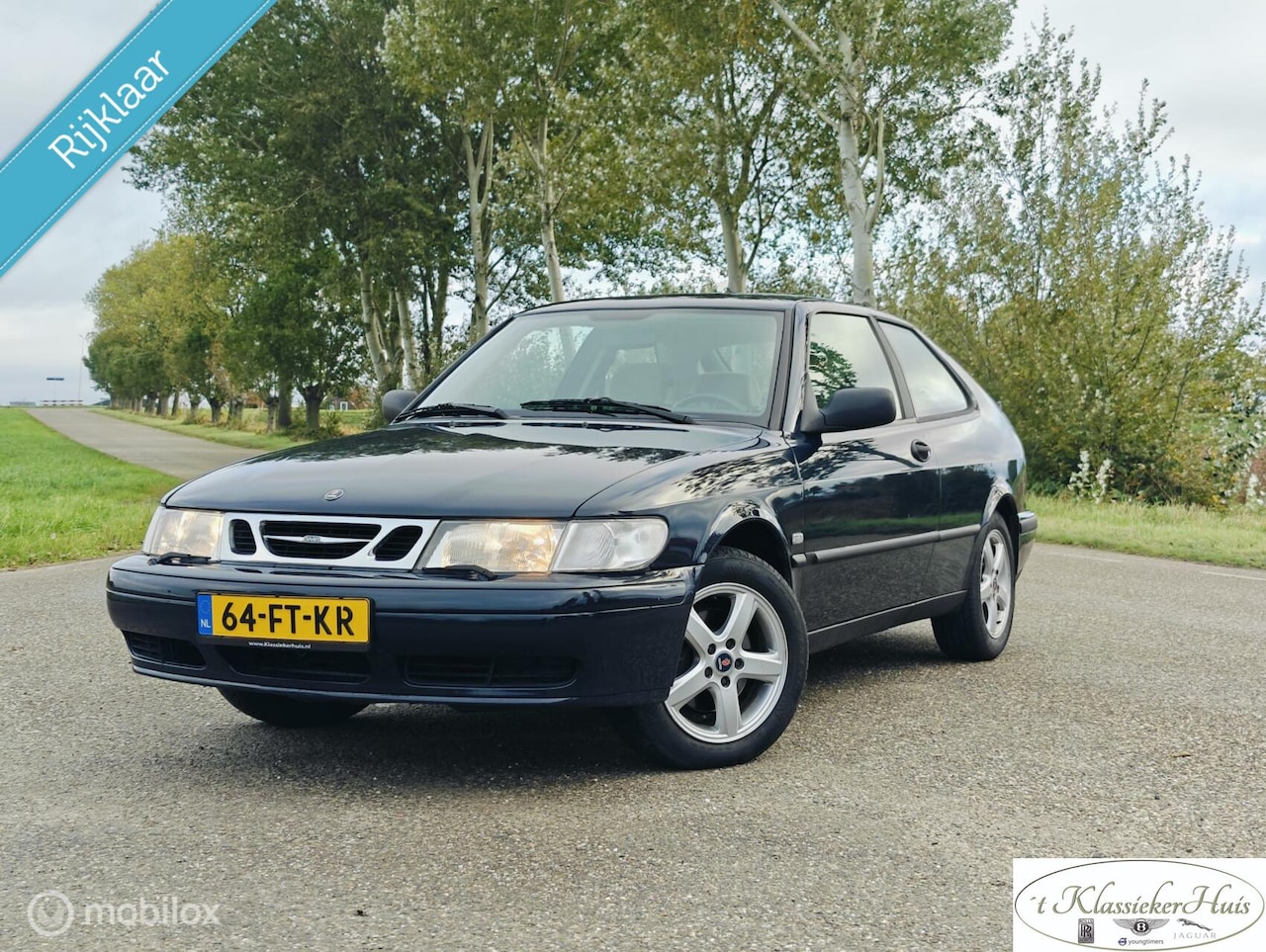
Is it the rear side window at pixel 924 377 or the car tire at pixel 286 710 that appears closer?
the car tire at pixel 286 710

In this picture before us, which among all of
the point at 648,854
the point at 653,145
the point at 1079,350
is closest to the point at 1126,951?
the point at 648,854

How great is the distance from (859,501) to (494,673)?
1889mm

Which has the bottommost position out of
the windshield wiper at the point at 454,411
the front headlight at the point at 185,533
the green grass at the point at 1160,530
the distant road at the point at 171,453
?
the distant road at the point at 171,453

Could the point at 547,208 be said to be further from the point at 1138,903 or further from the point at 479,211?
the point at 1138,903

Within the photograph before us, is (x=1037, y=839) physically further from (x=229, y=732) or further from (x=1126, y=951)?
(x=229, y=732)

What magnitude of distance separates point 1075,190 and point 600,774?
17.0 metres

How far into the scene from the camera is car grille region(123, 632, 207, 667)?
4.35m

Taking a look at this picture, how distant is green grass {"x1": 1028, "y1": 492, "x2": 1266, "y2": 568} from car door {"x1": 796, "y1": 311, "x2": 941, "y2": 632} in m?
7.51

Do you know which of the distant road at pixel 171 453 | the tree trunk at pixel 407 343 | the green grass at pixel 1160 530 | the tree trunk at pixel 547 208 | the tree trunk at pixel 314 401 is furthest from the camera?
the tree trunk at pixel 314 401

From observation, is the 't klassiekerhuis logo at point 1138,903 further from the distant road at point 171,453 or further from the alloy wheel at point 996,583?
the distant road at point 171,453

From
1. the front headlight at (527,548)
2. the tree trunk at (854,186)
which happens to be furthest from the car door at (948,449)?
the tree trunk at (854,186)

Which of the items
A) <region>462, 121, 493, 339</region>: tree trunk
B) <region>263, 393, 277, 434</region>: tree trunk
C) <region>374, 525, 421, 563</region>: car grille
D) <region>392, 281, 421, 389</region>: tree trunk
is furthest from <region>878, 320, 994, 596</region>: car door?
<region>263, 393, 277, 434</region>: tree trunk

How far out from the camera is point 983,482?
6496 millimetres

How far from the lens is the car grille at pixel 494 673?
4.00 m
